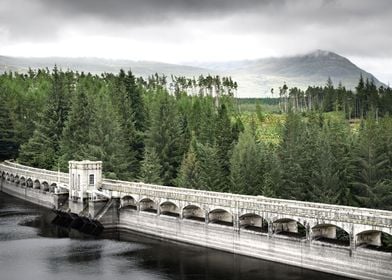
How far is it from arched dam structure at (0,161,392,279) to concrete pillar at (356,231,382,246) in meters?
0.11

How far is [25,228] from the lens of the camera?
88938mm

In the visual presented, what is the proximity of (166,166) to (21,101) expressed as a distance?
61.6 metres

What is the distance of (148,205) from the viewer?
294 ft

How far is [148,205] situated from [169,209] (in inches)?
170

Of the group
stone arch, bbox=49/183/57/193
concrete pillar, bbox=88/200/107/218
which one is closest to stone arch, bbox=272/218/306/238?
concrete pillar, bbox=88/200/107/218

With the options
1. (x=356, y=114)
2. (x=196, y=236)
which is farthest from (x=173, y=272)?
(x=356, y=114)

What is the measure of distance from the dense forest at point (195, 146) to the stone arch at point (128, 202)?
11422 millimetres

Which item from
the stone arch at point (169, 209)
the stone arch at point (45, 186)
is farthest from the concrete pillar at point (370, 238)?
the stone arch at point (45, 186)

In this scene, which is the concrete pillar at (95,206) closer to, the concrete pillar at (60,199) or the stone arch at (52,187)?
the concrete pillar at (60,199)

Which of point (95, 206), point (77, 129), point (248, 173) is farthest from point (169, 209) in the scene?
point (77, 129)

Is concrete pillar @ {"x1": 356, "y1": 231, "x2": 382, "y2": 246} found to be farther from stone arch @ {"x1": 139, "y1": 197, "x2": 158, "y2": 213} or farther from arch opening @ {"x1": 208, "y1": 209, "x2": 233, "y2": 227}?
stone arch @ {"x1": 139, "y1": 197, "x2": 158, "y2": 213}

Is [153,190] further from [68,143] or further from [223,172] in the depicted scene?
[68,143]

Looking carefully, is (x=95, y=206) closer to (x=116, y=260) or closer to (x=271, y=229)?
(x=116, y=260)

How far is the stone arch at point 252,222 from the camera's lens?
7269 centimetres
